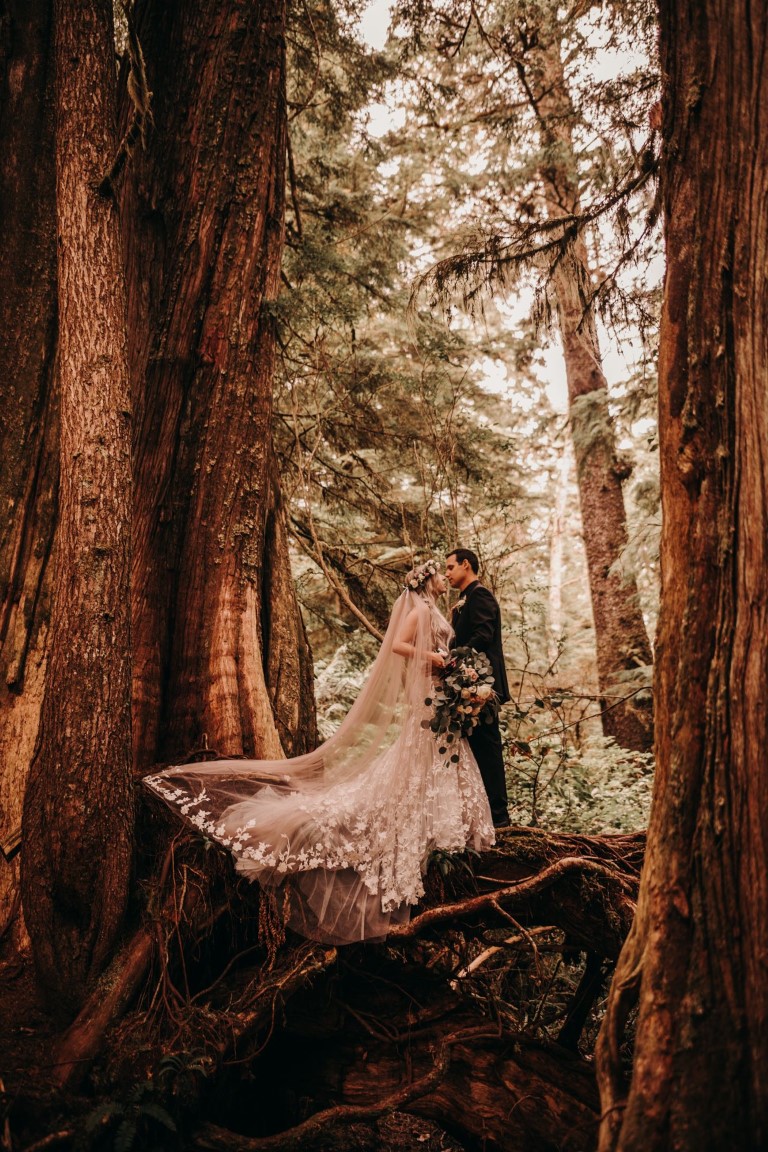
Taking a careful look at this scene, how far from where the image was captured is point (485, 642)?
15.5ft

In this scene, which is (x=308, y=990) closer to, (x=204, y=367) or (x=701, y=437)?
(x=701, y=437)

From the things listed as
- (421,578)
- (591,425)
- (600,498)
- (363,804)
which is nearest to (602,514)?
(600,498)

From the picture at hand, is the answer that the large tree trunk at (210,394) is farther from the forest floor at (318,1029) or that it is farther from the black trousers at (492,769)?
the black trousers at (492,769)

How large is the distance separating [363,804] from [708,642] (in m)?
2.22

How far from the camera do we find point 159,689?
466cm

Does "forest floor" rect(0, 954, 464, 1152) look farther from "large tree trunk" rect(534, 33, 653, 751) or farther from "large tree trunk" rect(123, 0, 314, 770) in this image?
"large tree trunk" rect(534, 33, 653, 751)

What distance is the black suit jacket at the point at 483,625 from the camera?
15.7 feet

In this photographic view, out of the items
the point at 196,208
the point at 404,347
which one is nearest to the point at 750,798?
the point at 196,208

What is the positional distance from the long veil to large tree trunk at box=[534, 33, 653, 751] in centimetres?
464

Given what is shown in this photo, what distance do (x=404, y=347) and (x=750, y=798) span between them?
8.35 metres

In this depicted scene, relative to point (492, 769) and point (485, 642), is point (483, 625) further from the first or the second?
point (492, 769)

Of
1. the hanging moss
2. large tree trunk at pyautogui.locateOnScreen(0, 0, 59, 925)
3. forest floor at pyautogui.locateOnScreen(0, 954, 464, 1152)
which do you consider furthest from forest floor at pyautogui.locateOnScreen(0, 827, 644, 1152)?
the hanging moss

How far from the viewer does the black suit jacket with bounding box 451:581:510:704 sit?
4777 millimetres

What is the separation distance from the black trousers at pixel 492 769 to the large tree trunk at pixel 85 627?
7.22 ft
